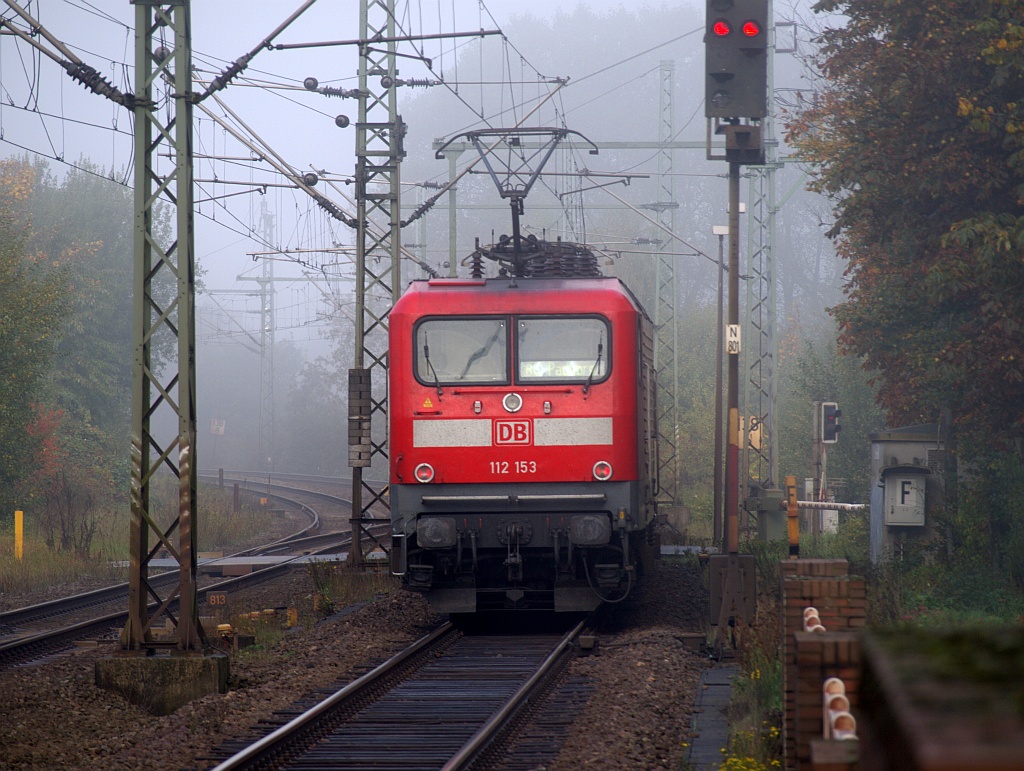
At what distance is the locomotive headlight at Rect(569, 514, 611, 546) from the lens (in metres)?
11.4

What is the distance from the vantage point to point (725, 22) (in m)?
10.6

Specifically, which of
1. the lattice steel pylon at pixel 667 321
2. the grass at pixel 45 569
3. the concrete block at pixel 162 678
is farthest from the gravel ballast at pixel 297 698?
the lattice steel pylon at pixel 667 321

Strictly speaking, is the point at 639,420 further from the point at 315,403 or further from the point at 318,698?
the point at 315,403

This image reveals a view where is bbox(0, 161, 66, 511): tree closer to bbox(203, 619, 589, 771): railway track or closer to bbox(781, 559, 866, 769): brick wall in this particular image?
bbox(203, 619, 589, 771): railway track

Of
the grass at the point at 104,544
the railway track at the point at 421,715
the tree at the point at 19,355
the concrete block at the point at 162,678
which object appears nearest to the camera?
the railway track at the point at 421,715

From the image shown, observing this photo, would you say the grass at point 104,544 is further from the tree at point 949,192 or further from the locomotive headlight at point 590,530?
the tree at point 949,192

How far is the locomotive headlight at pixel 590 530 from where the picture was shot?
1139 cm

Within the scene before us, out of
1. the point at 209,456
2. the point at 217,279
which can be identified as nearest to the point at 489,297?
the point at 209,456

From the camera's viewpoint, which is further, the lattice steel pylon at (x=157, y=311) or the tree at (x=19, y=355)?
the tree at (x=19, y=355)

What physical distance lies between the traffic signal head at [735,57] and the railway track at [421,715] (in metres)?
5.12

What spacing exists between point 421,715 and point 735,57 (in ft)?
20.4

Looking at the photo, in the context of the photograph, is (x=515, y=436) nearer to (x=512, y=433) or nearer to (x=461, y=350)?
(x=512, y=433)

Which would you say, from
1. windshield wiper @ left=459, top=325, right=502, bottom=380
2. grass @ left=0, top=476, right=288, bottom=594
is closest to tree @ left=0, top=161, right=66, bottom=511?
grass @ left=0, top=476, right=288, bottom=594

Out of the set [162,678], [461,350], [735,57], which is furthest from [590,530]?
[735,57]
